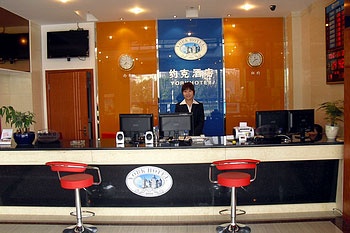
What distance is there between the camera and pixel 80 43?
23.4ft

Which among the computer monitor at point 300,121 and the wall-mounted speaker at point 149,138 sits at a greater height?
Result: the computer monitor at point 300,121

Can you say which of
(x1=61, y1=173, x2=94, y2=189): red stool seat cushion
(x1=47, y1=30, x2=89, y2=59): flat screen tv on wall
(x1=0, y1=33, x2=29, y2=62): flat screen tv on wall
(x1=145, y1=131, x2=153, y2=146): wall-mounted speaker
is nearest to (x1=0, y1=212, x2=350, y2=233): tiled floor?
(x1=61, y1=173, x2=94, y2=189): red stool seat cushion

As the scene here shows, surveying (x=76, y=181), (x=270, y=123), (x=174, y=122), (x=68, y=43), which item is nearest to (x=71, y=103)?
(x=68, y=43)

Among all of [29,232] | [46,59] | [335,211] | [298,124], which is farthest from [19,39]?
[335,211]

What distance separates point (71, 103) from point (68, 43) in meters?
1.20

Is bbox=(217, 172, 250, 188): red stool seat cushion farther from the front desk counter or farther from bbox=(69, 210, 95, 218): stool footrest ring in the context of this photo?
bbox=(69, 210, 95, 218): stool footrest ring

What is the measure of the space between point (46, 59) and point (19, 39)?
38.0 inches

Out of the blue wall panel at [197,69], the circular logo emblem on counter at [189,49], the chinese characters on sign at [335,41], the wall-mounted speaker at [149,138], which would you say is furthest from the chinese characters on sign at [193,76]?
the wall-mounted speaker at [149,138]

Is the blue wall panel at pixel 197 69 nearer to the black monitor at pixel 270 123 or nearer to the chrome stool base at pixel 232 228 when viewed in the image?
the black monitor at pixel 270 123

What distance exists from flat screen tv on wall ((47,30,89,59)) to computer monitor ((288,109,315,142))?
4.26 meters

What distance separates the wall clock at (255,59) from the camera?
7.15 m

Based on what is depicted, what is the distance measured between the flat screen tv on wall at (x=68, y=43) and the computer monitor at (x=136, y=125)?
2.94m

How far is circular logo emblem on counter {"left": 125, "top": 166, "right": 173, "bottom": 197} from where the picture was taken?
14.3 ft

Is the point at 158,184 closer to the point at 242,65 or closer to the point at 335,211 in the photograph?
the point at 335,211
